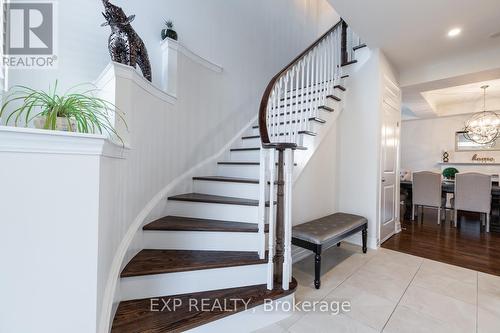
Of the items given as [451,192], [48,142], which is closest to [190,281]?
[48,142]

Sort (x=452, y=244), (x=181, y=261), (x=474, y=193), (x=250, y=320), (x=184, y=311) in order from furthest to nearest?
(x=474, y=193), (x=452, y=244), (x=181, y=261), (x=250, y=320), (x=184, y=311)

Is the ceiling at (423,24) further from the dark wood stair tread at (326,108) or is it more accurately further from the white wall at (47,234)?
the white wall at (47,234)

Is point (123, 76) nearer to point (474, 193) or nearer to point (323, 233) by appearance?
point (323, 233)

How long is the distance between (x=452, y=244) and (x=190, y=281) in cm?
358

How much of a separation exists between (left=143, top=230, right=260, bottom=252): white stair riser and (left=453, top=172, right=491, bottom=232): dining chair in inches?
168

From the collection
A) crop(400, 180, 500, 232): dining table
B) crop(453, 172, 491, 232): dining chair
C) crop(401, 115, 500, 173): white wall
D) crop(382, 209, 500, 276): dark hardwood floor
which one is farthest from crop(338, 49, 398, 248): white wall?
crop(401, 115, 500, 173): white wall

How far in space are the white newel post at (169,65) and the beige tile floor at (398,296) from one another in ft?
7.66

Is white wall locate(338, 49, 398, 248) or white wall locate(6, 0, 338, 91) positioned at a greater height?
white wall locate(6, 0, 338, 91)

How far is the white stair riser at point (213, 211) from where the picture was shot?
2107 mm

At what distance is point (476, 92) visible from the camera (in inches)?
207

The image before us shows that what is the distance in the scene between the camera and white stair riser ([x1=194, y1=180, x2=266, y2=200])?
238 cm

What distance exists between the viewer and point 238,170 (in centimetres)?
290

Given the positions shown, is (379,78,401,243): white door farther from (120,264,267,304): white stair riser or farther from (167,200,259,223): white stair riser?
(120,264,267,304): white stair riser

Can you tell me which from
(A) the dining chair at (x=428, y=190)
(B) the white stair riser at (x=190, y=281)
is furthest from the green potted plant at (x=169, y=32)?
(A) the dining chair at (x=428, y=190)
